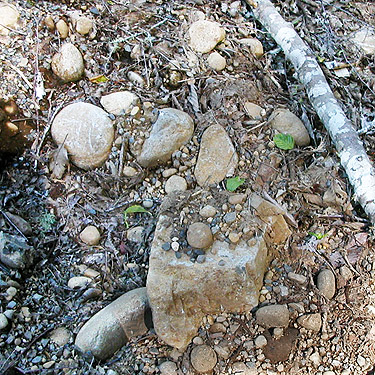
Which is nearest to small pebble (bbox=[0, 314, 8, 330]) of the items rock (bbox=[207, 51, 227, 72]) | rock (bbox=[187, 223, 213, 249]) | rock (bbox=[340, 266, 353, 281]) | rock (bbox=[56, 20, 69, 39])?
rock (bbox=[187, 223, 213, 249])

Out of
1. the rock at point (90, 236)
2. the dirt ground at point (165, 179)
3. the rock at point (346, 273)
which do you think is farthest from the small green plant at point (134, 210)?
the rock at point (346, 273)

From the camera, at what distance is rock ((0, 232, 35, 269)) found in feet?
8.25

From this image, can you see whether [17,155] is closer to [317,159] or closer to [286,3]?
[317,159]

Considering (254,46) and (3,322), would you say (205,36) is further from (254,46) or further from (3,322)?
(3,322)

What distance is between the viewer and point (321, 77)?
3281 millimetres

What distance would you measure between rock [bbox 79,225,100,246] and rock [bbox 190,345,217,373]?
978mm

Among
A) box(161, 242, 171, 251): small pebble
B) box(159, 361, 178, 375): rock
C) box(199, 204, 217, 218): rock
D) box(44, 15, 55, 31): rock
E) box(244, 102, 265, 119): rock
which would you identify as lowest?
box(159, 361, 178, 375): rock

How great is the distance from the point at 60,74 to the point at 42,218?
120 cm

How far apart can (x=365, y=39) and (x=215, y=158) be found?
208cm

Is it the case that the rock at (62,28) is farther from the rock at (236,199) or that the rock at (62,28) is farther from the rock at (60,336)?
the rock at (60,336)

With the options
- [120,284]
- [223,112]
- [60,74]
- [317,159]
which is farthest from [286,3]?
[120,284]

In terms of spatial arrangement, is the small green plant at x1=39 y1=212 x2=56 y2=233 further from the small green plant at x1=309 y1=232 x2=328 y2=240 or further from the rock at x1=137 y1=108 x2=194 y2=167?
the small green plant at x1=309 y1=232 x2=328 y2=240

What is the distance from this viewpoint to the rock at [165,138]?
2945 millimetres

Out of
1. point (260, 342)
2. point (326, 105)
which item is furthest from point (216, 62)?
point (260, 342)
